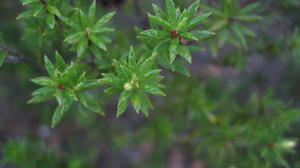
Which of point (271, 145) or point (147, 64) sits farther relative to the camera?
point (271, 145)

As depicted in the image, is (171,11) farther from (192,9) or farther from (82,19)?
(82,19)

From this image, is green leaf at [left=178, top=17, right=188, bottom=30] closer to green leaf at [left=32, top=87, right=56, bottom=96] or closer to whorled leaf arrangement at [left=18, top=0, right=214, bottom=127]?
whorled leaf arrangement at [left=18, top=0, right=214, bottom=127]

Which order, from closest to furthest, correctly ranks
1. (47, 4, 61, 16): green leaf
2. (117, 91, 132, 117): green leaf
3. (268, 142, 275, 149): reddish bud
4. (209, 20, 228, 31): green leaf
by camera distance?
(117, 91, 132, 117): green leaf, (47, 4, 61, 16): green leaf, (209, 20, 228, 31): green leaf, (268, 142, 275, 149): reddish bud

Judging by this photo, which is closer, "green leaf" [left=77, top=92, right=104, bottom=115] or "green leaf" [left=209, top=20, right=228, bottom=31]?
"green leaf" [left=77, top=92, right=104, bottom=115]

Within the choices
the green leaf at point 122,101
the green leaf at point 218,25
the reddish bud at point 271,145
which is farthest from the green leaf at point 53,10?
the reddish bud at point 271,145

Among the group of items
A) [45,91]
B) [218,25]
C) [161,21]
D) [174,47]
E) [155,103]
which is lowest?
[155,103]

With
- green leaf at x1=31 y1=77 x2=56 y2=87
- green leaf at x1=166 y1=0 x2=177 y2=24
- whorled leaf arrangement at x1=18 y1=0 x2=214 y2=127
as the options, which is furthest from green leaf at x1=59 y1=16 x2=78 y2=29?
green leaf at x1=166 y1=0 x2=177 y2=24

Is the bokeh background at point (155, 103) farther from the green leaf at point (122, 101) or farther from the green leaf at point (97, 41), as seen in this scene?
the green leaf at point (122, 101)

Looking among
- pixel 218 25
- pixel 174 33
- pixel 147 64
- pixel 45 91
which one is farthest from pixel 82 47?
pixel 218 25

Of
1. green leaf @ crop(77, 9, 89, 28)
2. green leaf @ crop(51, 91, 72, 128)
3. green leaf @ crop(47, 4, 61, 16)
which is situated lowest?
green leaf @ crop(51, 91, 72, 128)

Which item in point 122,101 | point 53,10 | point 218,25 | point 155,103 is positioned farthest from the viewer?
point 155,103
